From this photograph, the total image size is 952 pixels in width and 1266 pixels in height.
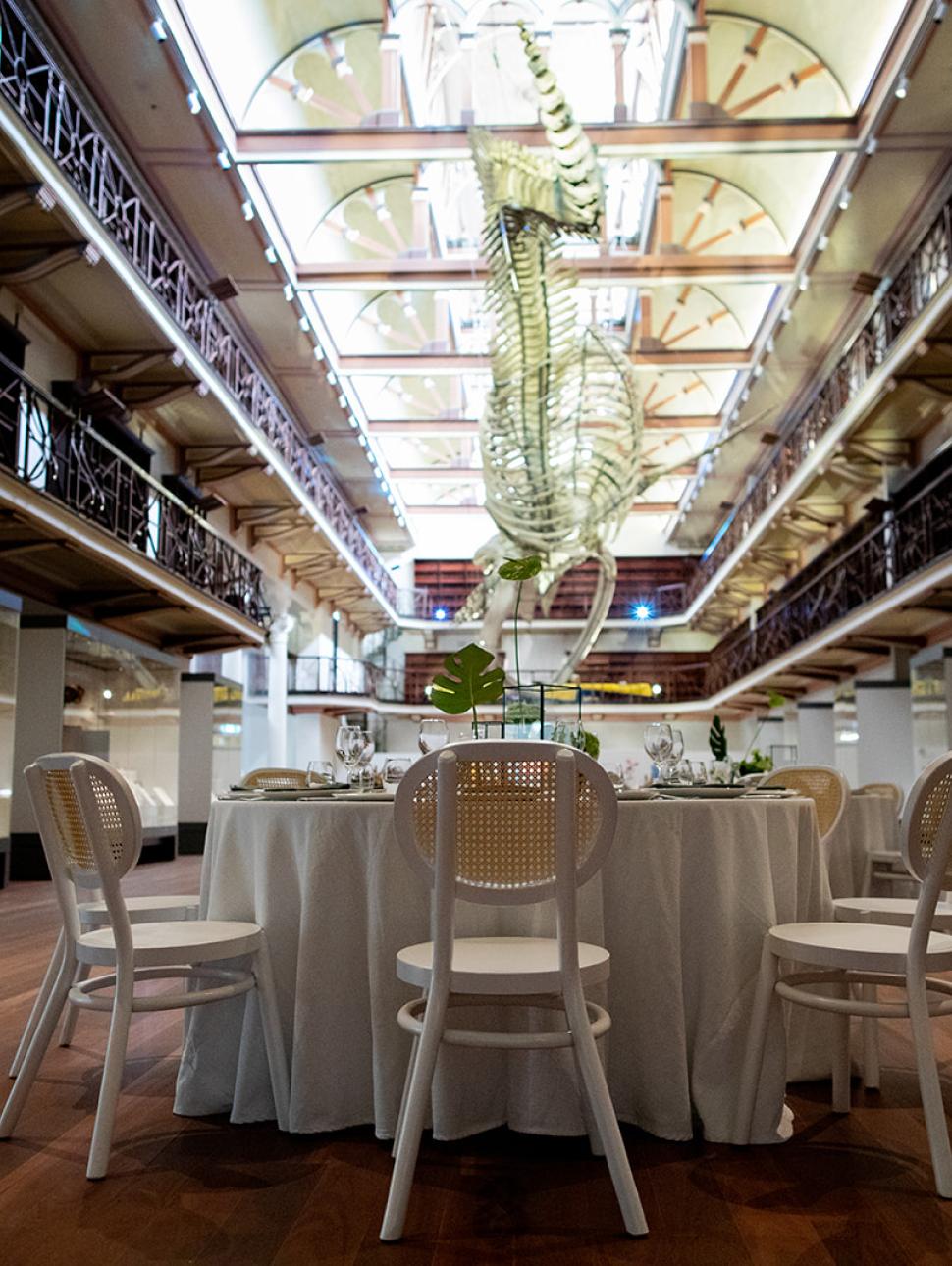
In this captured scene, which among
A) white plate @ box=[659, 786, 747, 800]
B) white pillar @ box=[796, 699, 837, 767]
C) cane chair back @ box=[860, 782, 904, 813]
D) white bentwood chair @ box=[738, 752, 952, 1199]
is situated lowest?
white bentwood chair @ box=[738, 752, 952, 1199]

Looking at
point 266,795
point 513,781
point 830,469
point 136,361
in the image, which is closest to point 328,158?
point 136,361

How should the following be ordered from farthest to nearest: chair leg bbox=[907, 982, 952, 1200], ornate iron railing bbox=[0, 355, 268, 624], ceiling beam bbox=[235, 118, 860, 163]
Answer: ceiling beam bbox=[235, 118, 860, 163], ornate iron railing bbox=[0, 355, 268, 624], chair leg bbox=[907, 982, 952, 1200]

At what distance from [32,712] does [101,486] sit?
231 centimetres

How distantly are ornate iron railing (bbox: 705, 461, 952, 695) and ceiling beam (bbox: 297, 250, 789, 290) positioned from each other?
9.65ft

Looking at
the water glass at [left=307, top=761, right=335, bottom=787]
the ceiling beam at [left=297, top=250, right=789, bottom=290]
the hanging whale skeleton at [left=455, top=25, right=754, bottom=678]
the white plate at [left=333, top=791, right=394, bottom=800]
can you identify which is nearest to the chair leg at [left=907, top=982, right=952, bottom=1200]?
the white plate at [left=333, top=791, right=394, bottom=800]

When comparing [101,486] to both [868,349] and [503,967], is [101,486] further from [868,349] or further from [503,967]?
[503,967]

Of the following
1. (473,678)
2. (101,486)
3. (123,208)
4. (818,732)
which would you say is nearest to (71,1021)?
(473,678)

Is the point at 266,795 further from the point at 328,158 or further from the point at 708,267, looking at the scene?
the point at 708,267

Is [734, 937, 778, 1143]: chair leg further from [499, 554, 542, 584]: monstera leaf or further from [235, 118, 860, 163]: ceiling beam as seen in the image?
[235, 118, 860, 163]: ceiling beam

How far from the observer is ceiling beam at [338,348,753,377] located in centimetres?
1493

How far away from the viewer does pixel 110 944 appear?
2494mm

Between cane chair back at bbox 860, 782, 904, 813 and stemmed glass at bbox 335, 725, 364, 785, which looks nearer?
stemmed glass at bbox 335, 725, 364, 785

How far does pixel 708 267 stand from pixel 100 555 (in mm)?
7284

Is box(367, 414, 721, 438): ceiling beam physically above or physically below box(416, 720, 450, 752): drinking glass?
above
